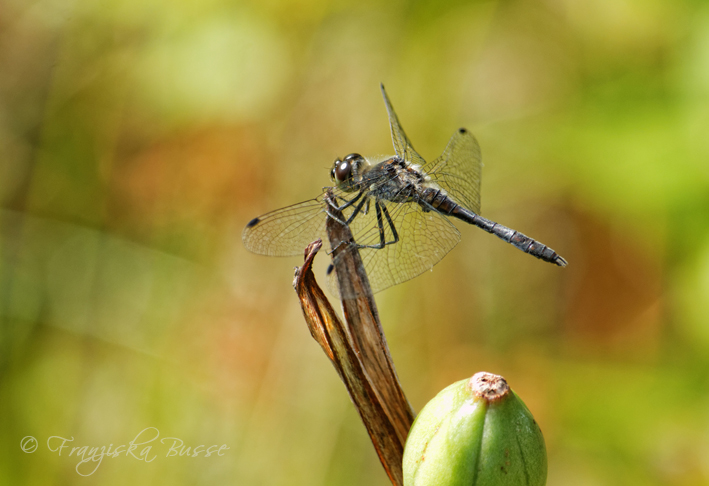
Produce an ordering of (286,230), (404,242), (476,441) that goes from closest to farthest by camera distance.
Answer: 1. (476,441)
2. (286,230)
3. (404,242)

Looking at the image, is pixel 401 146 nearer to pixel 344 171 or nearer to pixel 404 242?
pixel 344 171

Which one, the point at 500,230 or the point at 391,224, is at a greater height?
the point at 500,230

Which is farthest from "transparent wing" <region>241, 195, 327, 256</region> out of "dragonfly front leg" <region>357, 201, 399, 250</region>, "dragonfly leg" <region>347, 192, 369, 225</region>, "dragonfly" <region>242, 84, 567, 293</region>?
"dragonfly front leg" <region>357, 201, 399, 250</region>

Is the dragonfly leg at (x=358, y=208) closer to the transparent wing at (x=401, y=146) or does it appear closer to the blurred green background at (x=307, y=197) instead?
the transparent wing at (x=401, y=146)

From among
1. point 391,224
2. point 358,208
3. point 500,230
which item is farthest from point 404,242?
point 500,230

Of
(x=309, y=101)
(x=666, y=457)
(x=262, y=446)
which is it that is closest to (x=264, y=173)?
(x=309, y=101)

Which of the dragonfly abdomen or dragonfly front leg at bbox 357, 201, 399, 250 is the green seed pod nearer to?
dragonfly front leg at bbox 357, 201, 399, 250
